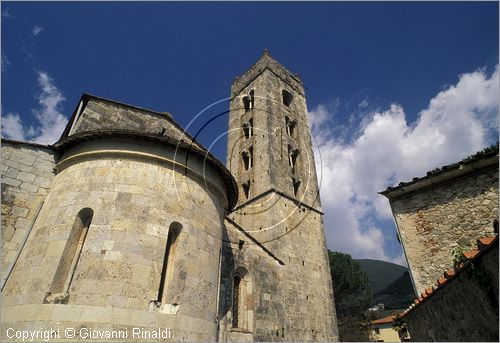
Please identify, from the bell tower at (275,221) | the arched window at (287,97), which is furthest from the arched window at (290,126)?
the arched window at (287,97)

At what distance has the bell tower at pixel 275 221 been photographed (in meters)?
11.7

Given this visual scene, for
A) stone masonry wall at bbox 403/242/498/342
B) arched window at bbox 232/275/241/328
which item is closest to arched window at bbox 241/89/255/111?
arched window at bbox 232/275/241/328

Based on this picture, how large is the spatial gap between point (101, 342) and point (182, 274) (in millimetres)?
1869

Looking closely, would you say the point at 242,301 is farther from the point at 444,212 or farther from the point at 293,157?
the point at 293,157

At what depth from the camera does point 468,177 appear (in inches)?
308

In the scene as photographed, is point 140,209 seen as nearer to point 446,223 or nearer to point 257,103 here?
point 446,223

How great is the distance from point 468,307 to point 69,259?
24.0ft

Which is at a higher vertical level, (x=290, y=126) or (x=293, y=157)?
(x=290, y=126)

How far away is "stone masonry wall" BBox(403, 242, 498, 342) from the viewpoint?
4.04 m

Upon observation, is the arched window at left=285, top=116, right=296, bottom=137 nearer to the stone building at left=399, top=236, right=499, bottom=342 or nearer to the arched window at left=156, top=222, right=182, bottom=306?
the arched window at left=156, top=222, right=182, bottom=306

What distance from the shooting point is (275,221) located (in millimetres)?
17906

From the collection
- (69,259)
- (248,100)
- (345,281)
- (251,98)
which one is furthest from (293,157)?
(345,281)

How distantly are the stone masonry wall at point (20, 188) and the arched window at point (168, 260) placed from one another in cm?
313

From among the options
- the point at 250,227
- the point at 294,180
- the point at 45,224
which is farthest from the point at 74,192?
the point at 294,180
